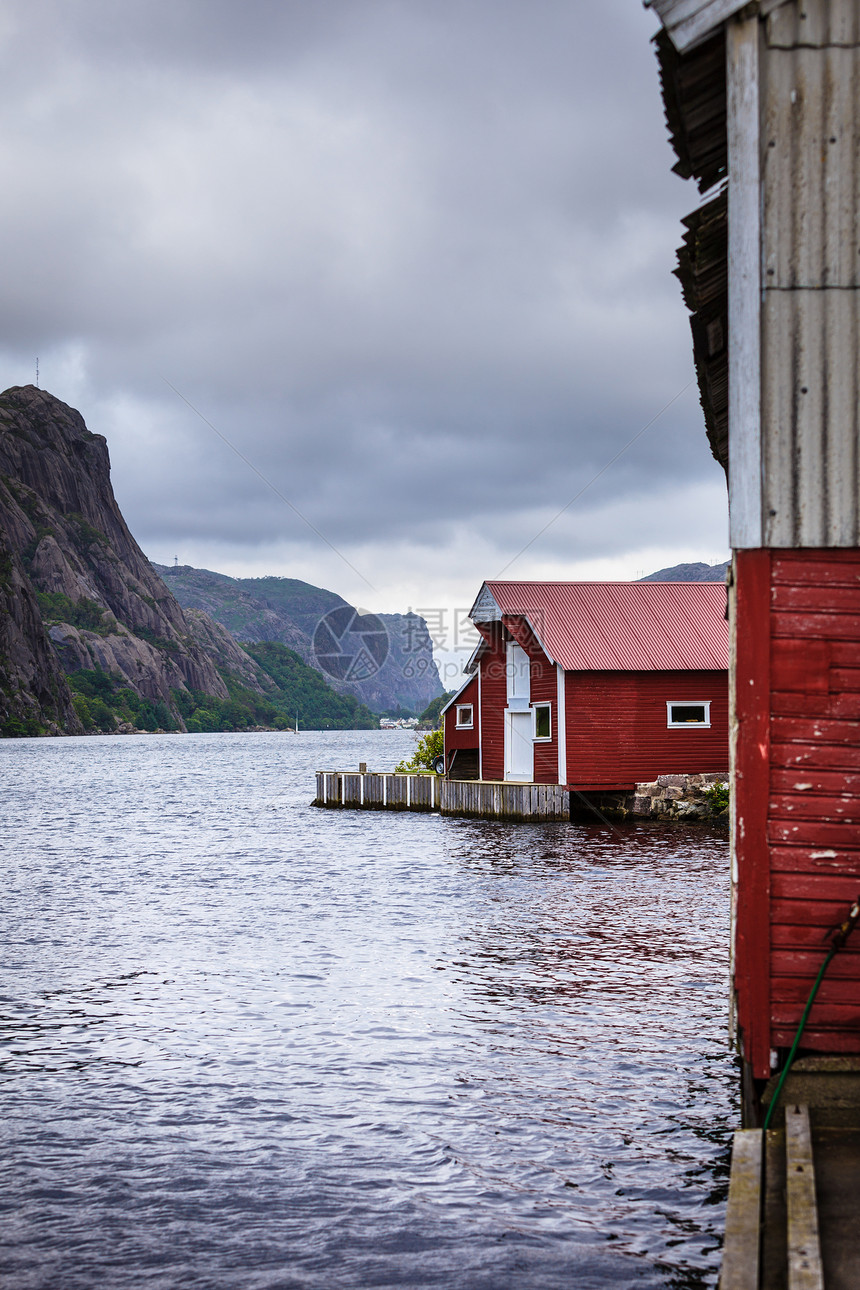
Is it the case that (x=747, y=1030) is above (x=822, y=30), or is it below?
below

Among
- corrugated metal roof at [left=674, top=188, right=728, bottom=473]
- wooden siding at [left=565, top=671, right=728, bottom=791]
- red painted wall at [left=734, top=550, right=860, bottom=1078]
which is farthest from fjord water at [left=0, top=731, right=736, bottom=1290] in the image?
wooden siding at [left=565, top=671, right=728, bottom=791]

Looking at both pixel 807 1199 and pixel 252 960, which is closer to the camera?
pixel 807 1199

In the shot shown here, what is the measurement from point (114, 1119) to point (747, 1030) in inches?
228

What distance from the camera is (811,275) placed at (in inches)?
283

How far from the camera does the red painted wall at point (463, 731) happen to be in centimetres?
4125

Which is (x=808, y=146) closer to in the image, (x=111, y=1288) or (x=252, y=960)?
(x=111, y=1288)

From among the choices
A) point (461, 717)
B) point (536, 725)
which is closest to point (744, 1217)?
point (536, 725)

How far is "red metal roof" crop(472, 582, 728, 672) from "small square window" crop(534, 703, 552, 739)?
2.28 meters

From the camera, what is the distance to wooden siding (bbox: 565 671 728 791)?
35.6 meters

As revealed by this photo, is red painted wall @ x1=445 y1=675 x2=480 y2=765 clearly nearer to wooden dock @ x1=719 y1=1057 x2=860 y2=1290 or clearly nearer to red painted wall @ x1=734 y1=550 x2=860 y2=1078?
red painted wall @ x1=734 y1=550 x2=860 y2=1078

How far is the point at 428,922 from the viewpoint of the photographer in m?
19.7

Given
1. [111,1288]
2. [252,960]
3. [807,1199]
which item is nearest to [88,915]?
[252,960]

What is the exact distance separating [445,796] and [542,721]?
4843 millimetres

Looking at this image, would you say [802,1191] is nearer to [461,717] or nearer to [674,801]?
[674,801]
